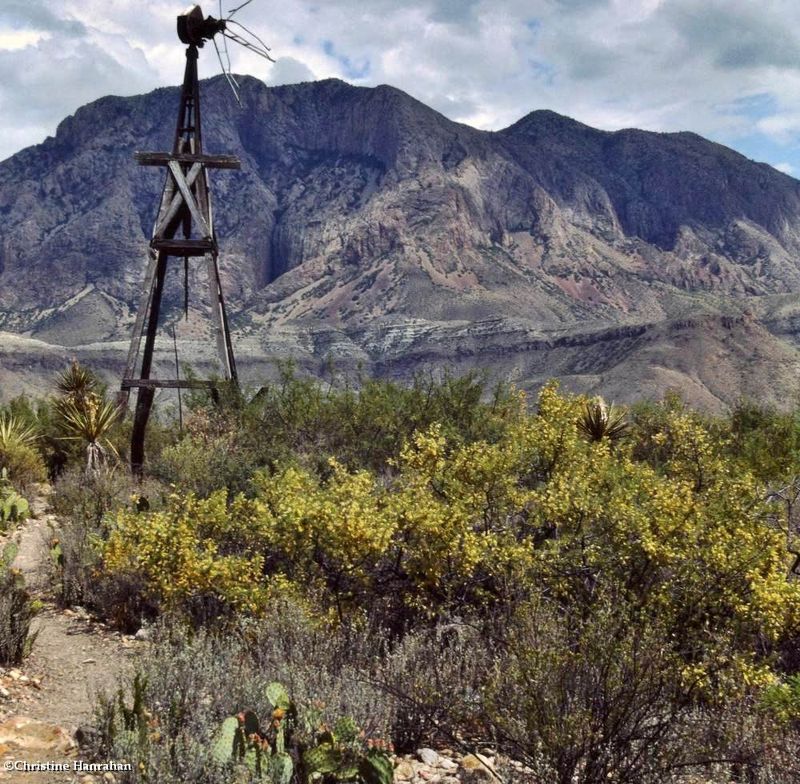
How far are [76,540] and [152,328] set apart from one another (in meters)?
5.08

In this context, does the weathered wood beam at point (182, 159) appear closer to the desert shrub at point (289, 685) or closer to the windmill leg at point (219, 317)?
the windmill leg at point (219, 317)

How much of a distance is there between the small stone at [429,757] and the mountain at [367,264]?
255 feet

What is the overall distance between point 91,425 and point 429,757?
35.2 feet

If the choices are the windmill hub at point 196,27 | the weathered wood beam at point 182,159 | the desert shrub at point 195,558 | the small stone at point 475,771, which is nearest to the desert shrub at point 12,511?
the desert shrub at point 195,558

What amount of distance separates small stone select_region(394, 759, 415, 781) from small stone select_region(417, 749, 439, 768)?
0.12 m

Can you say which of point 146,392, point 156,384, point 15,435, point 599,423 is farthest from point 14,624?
point 599,423

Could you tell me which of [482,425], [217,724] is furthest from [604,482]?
[482,425]

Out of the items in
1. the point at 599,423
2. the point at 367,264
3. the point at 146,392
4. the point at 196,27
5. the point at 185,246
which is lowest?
the point at 599,423

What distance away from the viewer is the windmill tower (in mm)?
12375

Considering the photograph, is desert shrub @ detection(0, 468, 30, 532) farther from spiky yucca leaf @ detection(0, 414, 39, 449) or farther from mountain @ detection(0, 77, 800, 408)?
mountain @ detection(0, 77, 800, 408)

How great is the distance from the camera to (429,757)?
191 inches

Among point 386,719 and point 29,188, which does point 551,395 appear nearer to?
point 386,719

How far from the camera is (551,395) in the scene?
9.75m

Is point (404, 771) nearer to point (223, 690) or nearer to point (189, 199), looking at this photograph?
point (223, 690)
